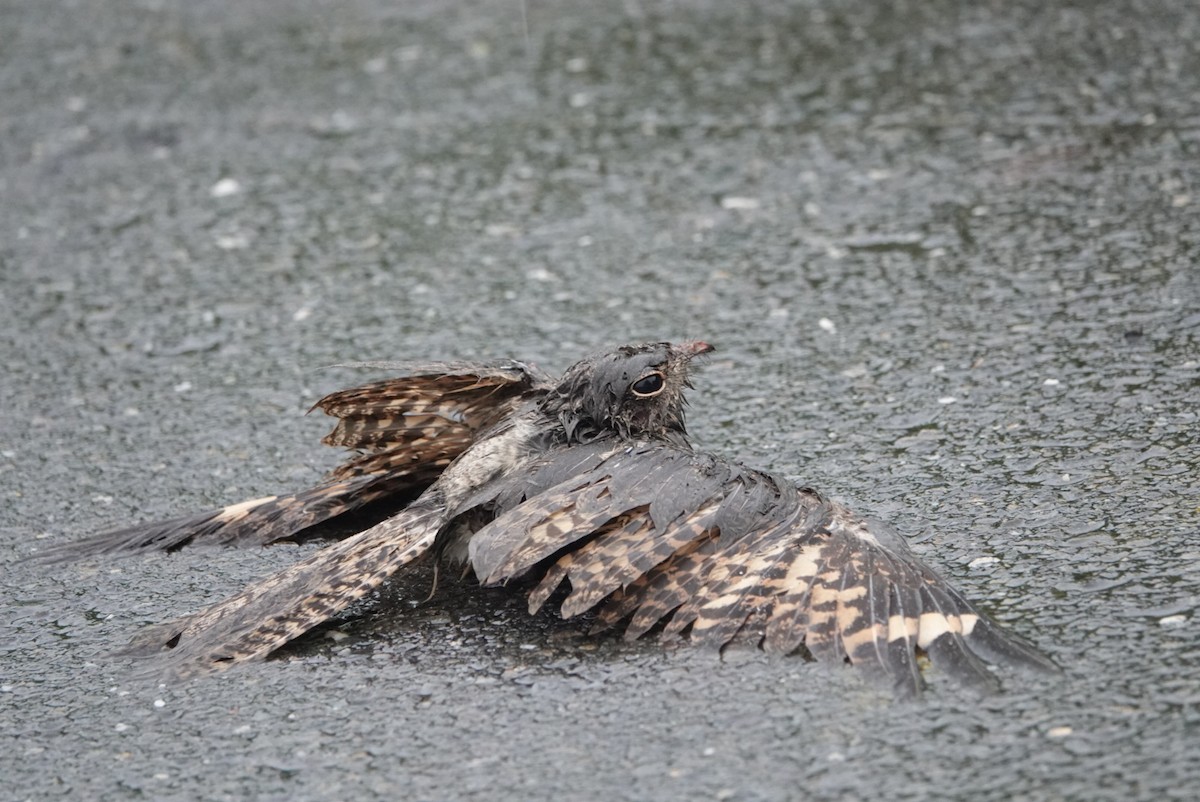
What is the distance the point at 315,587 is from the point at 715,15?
255 inches

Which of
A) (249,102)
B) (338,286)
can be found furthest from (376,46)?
(338,286)

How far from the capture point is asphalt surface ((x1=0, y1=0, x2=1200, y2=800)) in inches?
137

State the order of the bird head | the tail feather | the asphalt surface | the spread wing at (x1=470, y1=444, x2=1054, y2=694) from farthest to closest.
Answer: the tail feather
the bird head
the spread wing at (x1=470, y1=444, x2=1054, y2=694)
the asphalt surface

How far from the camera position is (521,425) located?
4.42 meters

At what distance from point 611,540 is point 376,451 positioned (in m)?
1.11

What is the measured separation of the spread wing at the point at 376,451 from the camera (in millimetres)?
4539

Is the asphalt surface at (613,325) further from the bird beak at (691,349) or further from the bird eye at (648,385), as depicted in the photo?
the bird eye at (648,385)

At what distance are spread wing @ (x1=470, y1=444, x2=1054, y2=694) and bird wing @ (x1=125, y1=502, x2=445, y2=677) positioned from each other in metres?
0.33

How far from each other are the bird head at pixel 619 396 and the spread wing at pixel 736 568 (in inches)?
10.9

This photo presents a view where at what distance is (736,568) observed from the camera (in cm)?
381

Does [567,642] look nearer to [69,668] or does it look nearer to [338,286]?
[69,668]

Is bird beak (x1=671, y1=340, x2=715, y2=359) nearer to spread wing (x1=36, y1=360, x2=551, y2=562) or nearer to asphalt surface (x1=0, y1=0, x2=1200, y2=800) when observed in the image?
spread wing (x1=36, y1=360, x2=551, y2=562)

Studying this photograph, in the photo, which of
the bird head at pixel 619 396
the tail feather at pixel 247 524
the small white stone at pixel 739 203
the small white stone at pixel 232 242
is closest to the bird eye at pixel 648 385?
the bird head at pixel 619 396


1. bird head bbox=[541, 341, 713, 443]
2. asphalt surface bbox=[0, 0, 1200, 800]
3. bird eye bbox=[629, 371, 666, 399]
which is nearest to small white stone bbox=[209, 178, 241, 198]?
asphalt surface bbox=[0, 0, 1200, 800]
